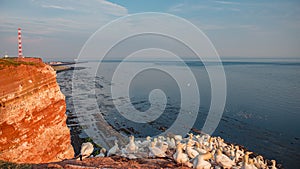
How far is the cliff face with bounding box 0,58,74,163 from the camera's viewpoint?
9031 mm

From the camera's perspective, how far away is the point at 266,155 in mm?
15422

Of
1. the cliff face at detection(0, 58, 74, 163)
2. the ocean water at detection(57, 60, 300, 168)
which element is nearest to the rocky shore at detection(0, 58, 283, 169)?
the cliff face at detection(0, 58, 74, 163)

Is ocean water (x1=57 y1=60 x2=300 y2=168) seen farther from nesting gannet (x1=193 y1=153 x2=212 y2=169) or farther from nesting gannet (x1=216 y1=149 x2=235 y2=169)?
nesting gannet (x1=193 y1=153 x2=212 y2=169)

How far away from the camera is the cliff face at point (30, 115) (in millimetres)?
9031

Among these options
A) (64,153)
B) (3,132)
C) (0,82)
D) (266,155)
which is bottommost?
(266,155)

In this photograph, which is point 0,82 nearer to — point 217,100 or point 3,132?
point 3,132

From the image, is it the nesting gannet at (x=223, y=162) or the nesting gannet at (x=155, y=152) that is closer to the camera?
the nesting gannet at (x=223, y=162)

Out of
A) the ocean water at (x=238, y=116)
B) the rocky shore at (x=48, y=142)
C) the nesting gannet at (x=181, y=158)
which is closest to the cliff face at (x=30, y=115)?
the rocky shore at (x=48, y=142)

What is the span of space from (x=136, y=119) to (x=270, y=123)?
1410 centimetres

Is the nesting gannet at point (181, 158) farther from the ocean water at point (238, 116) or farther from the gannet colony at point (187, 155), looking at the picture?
the ocean water at point (238, 116)

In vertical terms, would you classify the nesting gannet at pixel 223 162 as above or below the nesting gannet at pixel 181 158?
below

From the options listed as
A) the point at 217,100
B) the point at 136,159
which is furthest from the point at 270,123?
the point at 136,159

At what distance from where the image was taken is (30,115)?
10.1 metres

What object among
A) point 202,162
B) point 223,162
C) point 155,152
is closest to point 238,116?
point 223,162
